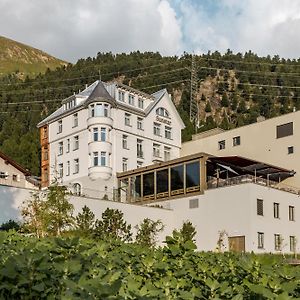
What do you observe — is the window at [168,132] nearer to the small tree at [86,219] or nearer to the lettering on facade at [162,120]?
the lettering on facade at [162,120]

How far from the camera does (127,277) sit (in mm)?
4781

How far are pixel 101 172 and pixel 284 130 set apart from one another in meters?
16.7

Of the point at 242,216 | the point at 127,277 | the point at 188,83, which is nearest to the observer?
the point at 127,277

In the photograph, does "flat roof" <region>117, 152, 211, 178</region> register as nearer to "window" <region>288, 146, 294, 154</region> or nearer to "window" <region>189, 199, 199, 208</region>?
"window" <region>189, 199, 199, 208</region>

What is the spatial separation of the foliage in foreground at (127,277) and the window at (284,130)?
157 ft

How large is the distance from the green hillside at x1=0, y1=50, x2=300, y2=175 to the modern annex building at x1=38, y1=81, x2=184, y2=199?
70.4 m

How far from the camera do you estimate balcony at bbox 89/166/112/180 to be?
55250mm

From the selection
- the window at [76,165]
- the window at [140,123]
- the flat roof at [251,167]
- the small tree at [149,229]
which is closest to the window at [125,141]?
the window at [140,123]

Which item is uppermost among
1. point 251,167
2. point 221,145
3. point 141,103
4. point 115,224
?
point 141,103

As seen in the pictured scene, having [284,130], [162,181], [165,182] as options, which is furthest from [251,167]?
[162,181]

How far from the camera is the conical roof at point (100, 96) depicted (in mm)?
57500

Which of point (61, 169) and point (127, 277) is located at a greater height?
point (61, 169)

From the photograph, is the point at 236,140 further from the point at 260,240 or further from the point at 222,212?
the point at 260,240

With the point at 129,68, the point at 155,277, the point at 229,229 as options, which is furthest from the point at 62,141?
the point at 129,68
